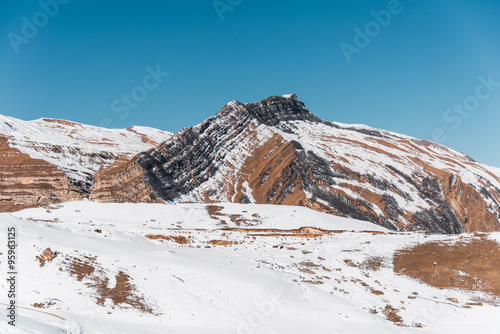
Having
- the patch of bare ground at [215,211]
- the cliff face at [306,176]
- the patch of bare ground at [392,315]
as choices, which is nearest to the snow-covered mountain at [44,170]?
the cliff face at [306,176]

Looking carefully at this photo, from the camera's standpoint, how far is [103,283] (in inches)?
1126

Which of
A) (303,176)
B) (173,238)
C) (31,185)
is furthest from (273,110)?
(173,238)

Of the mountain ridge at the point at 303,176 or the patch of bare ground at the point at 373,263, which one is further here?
the mountain ridge at the point at 303,176

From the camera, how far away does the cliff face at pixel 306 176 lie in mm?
105688

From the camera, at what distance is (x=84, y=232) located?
40031mm

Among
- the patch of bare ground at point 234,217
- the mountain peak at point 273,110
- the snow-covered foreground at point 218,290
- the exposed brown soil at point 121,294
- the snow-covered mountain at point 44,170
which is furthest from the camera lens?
the mountain peak at point 273,110

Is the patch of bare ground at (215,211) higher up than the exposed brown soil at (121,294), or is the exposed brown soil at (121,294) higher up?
the patch of bare ground at (215,211)

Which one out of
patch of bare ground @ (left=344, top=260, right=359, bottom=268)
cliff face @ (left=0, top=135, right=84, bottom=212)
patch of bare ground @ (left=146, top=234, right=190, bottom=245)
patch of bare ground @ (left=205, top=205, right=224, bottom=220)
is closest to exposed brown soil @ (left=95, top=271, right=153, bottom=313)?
patch of bare ground @ (left=146, top=234, right=190, bottom=245)

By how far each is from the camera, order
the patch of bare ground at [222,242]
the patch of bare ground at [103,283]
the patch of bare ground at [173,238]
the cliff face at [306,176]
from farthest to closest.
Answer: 1. the cliff face at [306,176]
2. the patch of bare ground at [222,242]
3. the patch of bare ground at [173,238]
4. the patch of bare ground at [103,283]

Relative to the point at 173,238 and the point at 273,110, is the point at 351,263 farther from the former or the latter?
the point at 273,110

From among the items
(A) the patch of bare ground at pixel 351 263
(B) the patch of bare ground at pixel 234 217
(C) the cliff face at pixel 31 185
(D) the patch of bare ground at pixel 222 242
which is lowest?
(A) the patch of bare ground at pixel 351 263

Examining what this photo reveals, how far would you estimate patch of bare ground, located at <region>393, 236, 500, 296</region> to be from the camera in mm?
36031

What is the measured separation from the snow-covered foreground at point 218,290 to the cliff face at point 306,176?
5762 centimetres

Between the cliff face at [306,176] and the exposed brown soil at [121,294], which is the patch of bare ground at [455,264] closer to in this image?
the exposed brown soil at [121,294]
